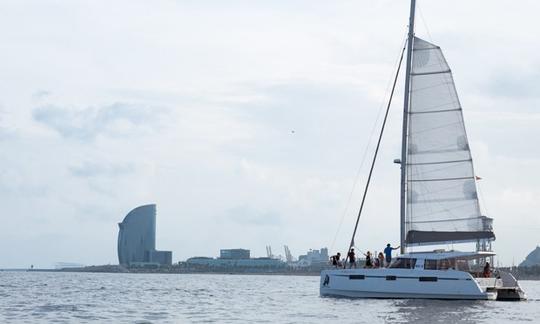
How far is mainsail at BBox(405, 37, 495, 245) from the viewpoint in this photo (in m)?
52.3

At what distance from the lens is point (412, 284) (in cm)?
5025

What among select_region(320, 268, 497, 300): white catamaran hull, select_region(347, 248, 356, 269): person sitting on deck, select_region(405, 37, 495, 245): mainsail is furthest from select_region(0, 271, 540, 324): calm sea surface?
select_region(405, 37, 495, 245): mainsail

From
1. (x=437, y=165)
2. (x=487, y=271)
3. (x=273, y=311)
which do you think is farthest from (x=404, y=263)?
(x=273, y=311)

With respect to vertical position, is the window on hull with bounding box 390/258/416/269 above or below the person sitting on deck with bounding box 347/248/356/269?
below

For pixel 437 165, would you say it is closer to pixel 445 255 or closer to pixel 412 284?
pixel 445 255

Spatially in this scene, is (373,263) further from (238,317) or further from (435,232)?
(238,317)

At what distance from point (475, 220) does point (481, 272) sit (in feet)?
9.70

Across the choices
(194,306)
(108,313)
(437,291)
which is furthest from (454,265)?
(108,313)

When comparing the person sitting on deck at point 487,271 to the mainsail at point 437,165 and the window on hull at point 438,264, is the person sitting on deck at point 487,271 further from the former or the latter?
the window on hull at point 438,264

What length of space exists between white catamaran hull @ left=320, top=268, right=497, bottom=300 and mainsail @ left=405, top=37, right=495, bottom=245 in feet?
9.29

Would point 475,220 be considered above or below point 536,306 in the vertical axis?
above

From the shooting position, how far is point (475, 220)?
5228 cm

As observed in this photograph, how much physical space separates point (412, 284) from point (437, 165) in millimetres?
6777

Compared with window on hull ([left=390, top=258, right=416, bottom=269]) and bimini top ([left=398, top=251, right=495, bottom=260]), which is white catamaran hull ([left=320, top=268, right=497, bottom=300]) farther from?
bimini top ([left=398, top=251, right=495, bottom=260])
